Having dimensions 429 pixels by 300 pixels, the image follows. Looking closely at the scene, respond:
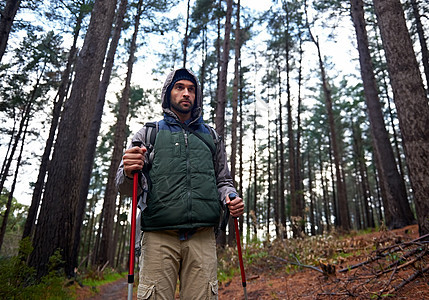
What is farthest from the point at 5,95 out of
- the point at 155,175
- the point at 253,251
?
the point at 155,175

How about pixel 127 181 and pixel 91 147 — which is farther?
pixel 91 147

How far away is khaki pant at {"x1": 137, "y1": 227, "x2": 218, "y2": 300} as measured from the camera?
6.12 ft

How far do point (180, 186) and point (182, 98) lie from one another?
2.94ft

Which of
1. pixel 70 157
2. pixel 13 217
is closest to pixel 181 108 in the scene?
Answer: pixel 70 157

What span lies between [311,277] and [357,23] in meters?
10.1

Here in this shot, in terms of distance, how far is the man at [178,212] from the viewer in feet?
6.32

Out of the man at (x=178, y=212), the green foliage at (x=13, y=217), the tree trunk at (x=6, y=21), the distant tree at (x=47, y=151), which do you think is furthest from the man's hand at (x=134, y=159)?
the distant tree at (x=47, y=151)

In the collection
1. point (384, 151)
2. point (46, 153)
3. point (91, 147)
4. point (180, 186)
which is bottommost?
point (180, 186)

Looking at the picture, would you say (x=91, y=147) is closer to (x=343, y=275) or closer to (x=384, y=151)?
(x=343, y=275)

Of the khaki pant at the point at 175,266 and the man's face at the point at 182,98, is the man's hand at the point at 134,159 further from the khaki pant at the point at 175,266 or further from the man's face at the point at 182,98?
the man's face at the point at 182,98

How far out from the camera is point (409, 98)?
4.14m

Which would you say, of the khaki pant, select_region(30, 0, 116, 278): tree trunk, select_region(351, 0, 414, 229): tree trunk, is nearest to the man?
the khaki pant

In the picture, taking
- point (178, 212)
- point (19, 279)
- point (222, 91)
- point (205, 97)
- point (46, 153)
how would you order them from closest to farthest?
point (178, 212), point (19, 279), point (222, 91), point (46, 153), point (205, 97)

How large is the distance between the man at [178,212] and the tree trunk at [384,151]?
8456 millimetres
